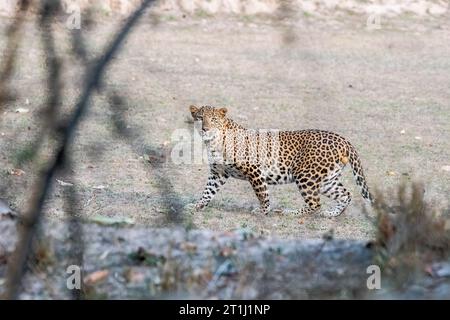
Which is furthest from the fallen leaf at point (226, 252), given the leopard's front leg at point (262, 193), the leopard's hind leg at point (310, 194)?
the leopard's hind leg at point (310, 194)

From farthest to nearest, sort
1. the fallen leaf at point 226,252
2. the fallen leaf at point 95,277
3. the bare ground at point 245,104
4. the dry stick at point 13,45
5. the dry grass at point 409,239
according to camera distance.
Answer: the bare ground at point 245,104, the fallen leaf at point 226,252, the fallen leaf at point 95,277, the dry grass at point 409,239, the dry stick at point 13,45

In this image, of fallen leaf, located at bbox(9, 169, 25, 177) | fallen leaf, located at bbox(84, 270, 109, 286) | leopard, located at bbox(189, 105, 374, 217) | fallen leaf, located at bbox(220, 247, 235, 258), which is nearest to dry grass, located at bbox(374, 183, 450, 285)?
fallen leaf, located at bbox(220, 247, 235, 258)

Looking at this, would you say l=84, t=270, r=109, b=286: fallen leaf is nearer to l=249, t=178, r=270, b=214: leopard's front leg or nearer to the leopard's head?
l=249, t=178, r=270, b=214: leopard's front leg

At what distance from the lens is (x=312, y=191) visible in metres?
10.1

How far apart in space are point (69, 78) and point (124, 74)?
3.38 feet

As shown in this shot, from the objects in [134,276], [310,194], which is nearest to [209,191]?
[310,194]

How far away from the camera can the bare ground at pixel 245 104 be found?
10180mm

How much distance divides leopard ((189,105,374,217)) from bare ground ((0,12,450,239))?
20cm

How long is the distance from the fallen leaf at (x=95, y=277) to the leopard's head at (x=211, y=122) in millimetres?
4478

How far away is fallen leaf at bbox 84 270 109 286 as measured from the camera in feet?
18.1

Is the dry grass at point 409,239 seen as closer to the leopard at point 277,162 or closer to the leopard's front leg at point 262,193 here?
the leopard's front leg at point 262,193

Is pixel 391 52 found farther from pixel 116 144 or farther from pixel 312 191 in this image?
pixel 312 191

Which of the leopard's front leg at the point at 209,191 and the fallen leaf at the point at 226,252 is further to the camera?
the leopard's front leg at the point at 209,191
